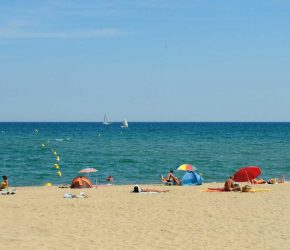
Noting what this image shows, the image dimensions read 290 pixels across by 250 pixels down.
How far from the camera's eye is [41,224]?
17.5m

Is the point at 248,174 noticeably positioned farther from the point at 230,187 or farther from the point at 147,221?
the point at 147,221

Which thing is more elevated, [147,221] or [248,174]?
[248,174]

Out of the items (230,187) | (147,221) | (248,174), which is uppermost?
(248,174)

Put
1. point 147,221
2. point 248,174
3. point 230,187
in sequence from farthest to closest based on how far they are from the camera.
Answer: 1. point 248,174
2. point 230,187
3. point 147,221

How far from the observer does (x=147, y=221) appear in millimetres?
18125

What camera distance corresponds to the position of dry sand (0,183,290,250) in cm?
1476

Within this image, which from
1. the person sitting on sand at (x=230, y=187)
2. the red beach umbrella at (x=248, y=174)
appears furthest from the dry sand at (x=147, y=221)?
the red beach umbrella at (x=248, y=174)

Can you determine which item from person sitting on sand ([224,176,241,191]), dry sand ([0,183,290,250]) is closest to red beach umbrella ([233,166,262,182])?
person sitting on sand ([224,176,241,191])

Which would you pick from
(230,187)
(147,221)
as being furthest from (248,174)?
(147,221)

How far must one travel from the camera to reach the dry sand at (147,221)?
1476cm

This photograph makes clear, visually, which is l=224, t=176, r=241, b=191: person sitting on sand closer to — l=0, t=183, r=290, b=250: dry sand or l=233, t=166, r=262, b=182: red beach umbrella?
l=0, t=183, r=290, b=250: dry sand

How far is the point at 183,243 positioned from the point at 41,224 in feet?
16.6

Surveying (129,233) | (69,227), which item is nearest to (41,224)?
(69,227)

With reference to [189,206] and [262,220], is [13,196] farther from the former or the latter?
[262,220]
